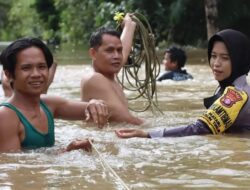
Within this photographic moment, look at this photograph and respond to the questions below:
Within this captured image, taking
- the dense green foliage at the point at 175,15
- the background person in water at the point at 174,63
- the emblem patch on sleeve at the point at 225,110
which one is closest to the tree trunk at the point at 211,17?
the dense green foliage at the point at 175,15

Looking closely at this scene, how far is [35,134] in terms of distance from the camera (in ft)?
14.0

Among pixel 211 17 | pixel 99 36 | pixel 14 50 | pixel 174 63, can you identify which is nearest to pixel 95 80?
pixel 99 36

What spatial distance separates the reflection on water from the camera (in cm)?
342

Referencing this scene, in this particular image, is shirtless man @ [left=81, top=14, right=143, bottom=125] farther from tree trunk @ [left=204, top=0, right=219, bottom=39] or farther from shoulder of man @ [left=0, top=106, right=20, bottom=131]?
tree trunk @ [left=204, top=0, right=219, bottom=39]

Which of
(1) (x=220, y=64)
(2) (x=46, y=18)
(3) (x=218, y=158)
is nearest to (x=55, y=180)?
(3) (x=218, y=158)

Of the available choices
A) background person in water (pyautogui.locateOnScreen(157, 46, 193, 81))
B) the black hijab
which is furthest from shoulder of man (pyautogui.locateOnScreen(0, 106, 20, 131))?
background person in water (pyautogui.locateOnScreen(157, 46, 193, 81))

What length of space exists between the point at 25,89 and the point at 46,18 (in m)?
45.6

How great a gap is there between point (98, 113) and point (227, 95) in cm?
109

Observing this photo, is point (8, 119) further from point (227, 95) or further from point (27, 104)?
point (227, 95)

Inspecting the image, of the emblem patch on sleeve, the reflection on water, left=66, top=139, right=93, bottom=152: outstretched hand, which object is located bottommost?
the reflection on water

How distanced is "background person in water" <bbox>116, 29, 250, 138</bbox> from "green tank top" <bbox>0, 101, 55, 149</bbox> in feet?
2.15

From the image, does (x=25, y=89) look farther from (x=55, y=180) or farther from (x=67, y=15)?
(x=67, y=15)

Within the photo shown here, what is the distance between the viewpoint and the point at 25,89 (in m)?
4.21

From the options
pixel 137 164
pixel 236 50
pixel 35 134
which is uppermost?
pixel 236 50
